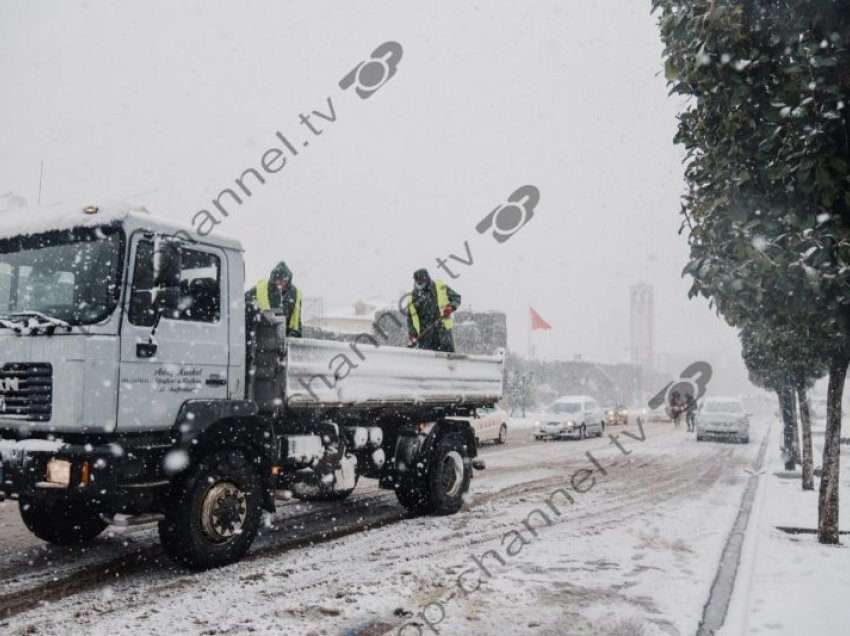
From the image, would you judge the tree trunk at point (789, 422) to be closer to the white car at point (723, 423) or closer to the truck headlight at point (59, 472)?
the white car at point (723, 423)

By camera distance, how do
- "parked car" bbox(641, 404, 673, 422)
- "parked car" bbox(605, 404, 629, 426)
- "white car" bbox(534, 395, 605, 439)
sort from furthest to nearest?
"parked car" bbox(641, 404, 673, 422)
"parked car" bbox(605, 404, 629, 426)
"white car" bbox(534, 395, 605, 439)

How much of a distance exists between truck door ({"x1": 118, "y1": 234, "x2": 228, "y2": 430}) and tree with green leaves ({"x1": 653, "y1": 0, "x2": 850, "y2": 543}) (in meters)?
4.12

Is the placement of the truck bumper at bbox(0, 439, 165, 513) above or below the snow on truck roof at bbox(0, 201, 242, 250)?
below

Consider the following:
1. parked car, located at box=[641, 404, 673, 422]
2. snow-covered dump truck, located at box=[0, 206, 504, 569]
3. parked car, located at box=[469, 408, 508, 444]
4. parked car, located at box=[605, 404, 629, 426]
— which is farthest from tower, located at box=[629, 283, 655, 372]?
snow-covered dump truck, located at box=[0, 206, 504, 569]

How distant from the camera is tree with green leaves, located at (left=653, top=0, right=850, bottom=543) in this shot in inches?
182

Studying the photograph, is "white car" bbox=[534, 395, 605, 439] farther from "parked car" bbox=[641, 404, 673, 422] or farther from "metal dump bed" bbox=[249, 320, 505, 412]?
"parked car" bbox=[641, 404, 673, 422]

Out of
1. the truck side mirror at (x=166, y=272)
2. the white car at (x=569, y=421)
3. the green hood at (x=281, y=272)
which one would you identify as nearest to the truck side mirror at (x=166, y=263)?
the truck side mirror at (x=166, y=272)

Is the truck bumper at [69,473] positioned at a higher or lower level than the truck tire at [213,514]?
higher

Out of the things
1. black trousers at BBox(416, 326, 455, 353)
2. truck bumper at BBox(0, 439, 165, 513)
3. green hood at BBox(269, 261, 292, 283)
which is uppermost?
green hood at BBox(269, 261, 292, 283)

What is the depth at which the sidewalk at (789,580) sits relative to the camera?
4.71 meters

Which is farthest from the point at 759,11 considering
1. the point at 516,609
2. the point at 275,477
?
the point at 275,477

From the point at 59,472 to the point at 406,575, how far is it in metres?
2.87

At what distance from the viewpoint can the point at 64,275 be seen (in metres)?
5.65

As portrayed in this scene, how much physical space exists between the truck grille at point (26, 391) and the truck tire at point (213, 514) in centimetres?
123
